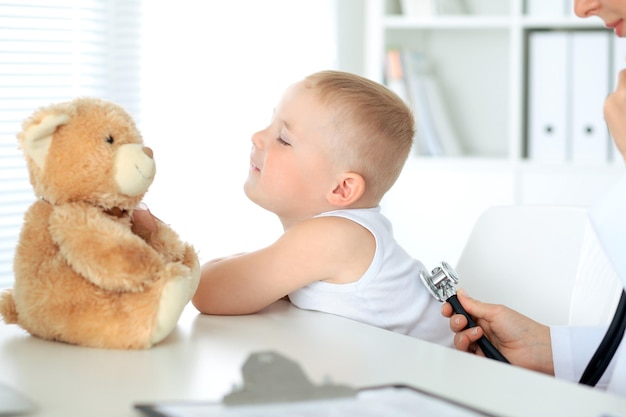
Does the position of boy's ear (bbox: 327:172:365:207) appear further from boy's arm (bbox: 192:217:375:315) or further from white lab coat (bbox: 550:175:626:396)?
white lab coat (bbox: 550:175:626:396)

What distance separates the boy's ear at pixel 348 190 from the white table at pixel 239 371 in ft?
1.01

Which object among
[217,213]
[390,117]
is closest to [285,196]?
[390,117]

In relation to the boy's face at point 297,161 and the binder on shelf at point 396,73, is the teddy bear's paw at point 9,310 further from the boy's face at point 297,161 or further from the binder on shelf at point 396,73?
the binder on shelf at point 396,73

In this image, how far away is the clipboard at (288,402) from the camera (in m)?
0.76

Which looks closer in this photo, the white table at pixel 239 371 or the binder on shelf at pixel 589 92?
the white table at pixel 239 371

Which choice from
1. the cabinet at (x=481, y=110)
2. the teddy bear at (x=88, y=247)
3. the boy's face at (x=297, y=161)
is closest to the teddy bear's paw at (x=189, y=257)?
the teddy bear at (x=88, y=247)

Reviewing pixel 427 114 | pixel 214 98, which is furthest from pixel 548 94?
pixel 214 98

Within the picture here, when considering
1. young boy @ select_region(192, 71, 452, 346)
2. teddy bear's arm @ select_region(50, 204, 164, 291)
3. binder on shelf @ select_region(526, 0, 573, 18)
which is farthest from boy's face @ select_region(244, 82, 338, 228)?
binder on shelf @ select_region(526, 0, 573, 18)

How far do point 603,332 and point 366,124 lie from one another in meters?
0.47

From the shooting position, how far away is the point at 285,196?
4.80 ft

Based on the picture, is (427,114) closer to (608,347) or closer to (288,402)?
(608,347)

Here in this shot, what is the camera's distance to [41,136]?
3.46 ft

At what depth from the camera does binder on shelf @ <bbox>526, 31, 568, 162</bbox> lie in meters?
3.06

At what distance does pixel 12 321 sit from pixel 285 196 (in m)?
0.50
